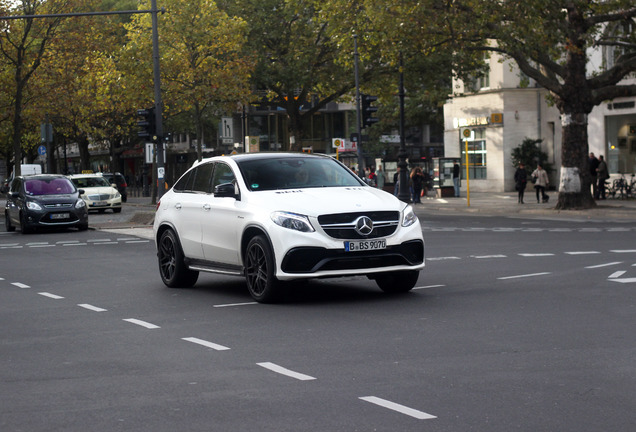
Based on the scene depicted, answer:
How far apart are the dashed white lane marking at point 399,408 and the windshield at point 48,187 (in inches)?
1035

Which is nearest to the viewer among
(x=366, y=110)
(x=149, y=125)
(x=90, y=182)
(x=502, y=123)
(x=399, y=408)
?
(x=399, y=408)

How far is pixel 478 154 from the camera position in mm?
56500

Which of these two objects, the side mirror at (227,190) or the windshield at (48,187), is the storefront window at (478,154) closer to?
the windshield at (48,187)

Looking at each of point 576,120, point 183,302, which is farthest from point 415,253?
point 576,120

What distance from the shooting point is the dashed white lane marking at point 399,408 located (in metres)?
6.35

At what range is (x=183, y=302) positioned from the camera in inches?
508

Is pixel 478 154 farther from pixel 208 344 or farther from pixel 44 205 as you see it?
pixel 208 344

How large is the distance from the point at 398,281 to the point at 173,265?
312cm

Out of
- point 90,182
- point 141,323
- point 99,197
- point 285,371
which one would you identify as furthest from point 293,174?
point 90,182

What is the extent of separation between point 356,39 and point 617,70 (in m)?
8.20

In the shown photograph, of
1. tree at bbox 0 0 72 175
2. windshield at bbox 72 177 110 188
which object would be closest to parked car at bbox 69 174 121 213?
windshield at bbox 72 177 110 188

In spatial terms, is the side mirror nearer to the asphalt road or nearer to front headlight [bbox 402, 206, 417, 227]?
the asphalt road

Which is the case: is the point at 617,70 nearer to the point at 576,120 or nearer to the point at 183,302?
the point at 576,120

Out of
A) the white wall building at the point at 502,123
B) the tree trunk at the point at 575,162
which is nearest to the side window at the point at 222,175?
the tree trunk at the point at 575,162
